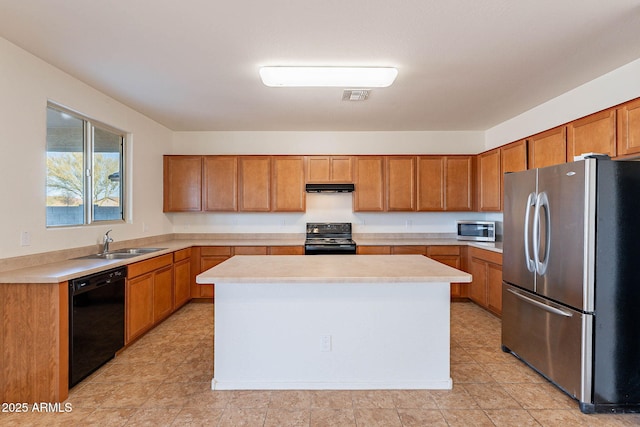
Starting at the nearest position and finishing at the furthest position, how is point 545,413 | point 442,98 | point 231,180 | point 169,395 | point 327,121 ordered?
1. point 545,413
2. point 169,395
3. point 442,98
4. point 327,121
5. point 231,180

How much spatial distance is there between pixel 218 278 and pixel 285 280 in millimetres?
453

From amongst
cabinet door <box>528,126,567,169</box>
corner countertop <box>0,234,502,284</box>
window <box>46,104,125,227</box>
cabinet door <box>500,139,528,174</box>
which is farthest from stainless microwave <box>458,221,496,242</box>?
window <box>46,104,125,227</box>

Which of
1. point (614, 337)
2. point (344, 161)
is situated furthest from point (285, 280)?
point (344, 161)

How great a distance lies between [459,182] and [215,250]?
145 inches

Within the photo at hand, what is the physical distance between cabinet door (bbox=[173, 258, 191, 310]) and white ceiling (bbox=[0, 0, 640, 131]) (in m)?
2.03

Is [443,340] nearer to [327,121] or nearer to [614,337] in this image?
[614,337]

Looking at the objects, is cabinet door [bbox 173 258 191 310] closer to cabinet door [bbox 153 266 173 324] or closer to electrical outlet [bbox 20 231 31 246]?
cabinet door [bbox 153 266 173 324]

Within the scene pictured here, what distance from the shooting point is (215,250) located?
4.59 m

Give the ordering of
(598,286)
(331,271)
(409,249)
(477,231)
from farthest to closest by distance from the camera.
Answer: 1. (477,231)
2. (409,249)
3. (331,271)
4. (598,286)

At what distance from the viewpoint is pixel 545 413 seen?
2.18 meters

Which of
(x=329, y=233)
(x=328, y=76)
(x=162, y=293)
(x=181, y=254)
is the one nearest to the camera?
(x=328, y=76)

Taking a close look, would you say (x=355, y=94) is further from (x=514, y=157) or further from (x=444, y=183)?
(x=444, y=183)

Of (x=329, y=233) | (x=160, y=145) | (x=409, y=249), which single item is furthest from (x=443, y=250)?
(x=160, y=145)

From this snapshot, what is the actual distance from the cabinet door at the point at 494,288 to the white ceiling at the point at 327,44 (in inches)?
78.0
